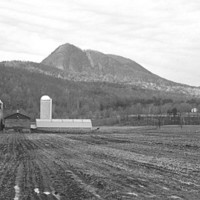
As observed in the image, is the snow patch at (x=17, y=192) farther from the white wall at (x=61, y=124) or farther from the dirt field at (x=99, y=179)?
the white wall at (x=61, y=124)

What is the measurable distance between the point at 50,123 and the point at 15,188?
77.5 meters

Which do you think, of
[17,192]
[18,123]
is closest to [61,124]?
[18,123]

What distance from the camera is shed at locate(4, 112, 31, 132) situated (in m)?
87.9

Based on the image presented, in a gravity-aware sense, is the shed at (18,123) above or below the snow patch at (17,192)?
above

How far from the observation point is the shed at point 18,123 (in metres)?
87.9

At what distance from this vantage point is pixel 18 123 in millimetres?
89125

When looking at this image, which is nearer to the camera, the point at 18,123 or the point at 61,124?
the point at 18,123

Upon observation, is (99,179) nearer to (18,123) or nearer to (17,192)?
(17,192)

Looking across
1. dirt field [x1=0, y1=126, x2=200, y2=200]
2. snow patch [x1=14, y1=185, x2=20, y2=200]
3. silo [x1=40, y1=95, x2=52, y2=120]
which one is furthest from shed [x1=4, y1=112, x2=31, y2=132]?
snow patch [x1=14, y1=185, x2=20, y2=200]

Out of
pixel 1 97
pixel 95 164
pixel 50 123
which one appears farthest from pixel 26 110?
pixel 95 164

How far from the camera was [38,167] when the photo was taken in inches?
856

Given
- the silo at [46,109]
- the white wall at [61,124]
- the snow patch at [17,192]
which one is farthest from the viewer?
the silo at [46,109]

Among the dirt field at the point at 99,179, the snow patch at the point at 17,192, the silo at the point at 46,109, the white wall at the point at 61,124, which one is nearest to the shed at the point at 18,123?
the white wall at the point at 61,124

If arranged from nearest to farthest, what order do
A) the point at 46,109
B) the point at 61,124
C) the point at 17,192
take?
1. the point at 17,192
2. the point at 61,124
3. the point at 46,109
